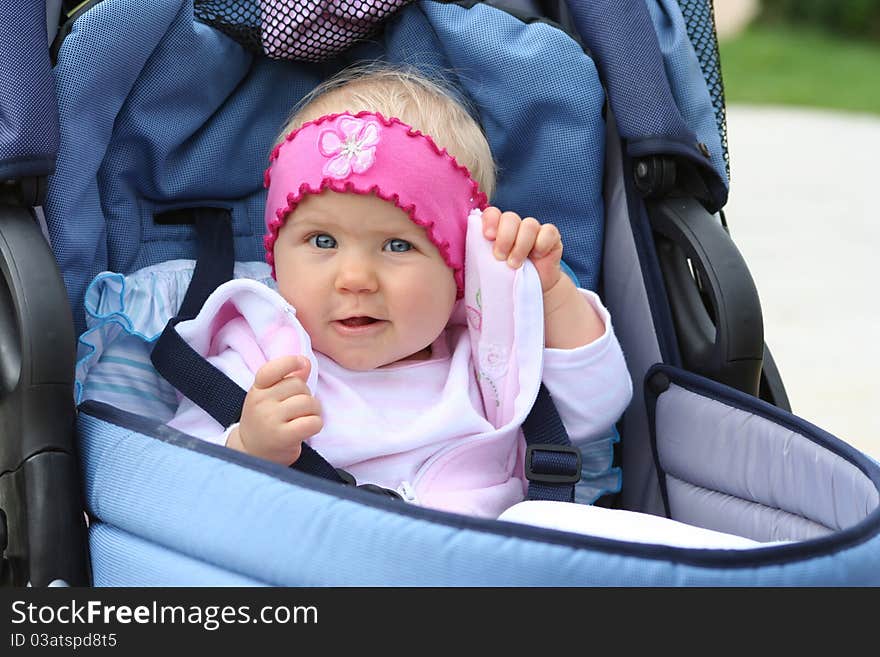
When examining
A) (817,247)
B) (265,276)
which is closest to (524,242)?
(265,276)

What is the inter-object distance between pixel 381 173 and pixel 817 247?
350 cm

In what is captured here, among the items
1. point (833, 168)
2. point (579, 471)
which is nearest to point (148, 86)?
point (579, 471)

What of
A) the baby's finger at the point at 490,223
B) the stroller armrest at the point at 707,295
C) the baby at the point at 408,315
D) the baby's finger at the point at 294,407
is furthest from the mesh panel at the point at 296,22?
the baby's finger at the point at 294,407

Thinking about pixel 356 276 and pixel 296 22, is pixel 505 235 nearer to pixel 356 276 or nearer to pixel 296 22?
pixel 356 276

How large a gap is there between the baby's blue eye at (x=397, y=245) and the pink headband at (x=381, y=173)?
0.11 ft

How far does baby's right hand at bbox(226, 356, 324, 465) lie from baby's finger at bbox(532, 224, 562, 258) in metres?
0.33

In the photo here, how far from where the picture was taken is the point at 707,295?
1.64 metres

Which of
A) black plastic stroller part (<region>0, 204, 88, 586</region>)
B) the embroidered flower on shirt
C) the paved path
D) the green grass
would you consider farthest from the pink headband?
the green grass

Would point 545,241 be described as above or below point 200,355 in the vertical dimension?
above

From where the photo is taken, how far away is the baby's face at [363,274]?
4.78 feet

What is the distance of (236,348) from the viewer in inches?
60.2

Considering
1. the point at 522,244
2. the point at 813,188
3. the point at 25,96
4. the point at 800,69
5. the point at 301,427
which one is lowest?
the point at 800,69

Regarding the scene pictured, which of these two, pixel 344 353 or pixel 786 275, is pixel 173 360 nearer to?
pixel 344 353

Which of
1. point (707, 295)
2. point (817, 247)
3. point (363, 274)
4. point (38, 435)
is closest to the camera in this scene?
point (38, 435)
